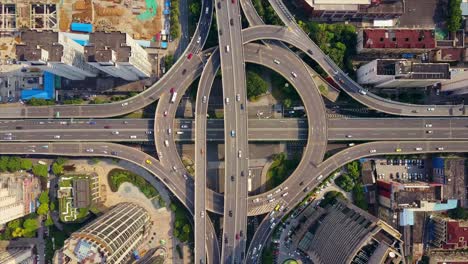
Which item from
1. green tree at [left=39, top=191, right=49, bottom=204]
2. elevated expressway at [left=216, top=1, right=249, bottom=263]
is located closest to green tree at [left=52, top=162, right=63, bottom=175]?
green tree at [left=39, top=191, right=49, bottom=204]

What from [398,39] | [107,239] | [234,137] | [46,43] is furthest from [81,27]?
[398,39]

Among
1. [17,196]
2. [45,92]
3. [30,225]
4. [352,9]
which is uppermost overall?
[352,9]

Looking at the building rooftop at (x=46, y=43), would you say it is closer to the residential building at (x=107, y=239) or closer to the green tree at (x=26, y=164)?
the green tree at (x=26, y=164)

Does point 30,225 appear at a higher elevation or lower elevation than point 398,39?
lower

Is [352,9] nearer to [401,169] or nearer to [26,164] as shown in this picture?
[401,169]

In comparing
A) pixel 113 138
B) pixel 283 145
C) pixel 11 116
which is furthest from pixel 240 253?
pixel 11 116

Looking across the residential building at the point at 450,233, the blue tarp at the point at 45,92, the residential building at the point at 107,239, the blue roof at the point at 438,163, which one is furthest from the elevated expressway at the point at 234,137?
the blue roof at the point at 438,163

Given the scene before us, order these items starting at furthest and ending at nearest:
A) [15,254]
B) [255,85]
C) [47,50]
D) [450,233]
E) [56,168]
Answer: [56,168]
[255,85]
[15,254]
[450,233]
[47,50]

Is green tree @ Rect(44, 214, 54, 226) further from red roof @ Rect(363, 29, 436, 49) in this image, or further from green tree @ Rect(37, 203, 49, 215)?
red roof @ Rect(363, 29, 436, 49)
